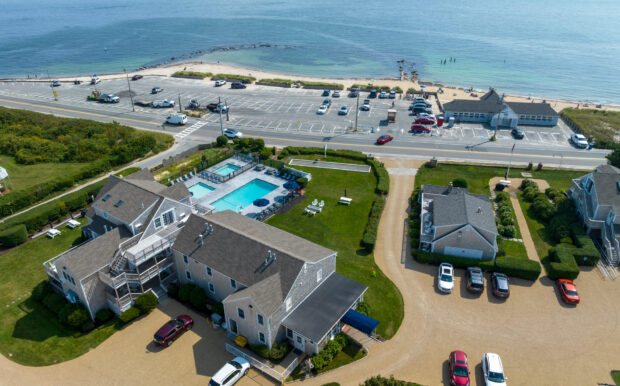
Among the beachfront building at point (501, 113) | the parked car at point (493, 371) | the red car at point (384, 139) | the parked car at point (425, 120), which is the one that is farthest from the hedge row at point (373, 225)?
the beachfront building at point (501, 113)

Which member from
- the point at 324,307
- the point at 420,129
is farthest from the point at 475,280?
the point at 420,129

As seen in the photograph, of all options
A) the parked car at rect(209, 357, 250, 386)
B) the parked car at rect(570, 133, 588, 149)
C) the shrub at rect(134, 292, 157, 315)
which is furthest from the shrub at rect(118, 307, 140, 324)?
the parked car at rect(570, 133, 588, 149)

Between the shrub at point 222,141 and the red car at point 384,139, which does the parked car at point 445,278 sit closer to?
the red car at point 384,139

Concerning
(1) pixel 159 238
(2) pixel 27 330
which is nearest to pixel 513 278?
(1) pixel 159 238

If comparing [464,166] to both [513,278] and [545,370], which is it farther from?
[545,370]

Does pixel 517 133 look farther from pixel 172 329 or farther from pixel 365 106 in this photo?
pixel 172 329
